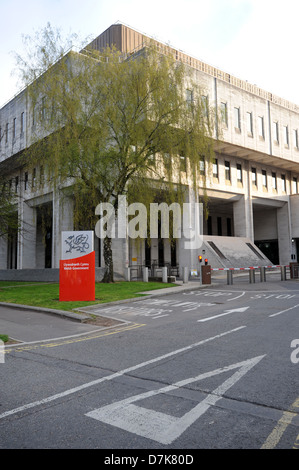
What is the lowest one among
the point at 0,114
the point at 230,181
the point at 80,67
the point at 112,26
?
the point at 230,181

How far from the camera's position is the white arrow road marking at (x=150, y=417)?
327cm

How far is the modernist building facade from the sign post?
1479 cm

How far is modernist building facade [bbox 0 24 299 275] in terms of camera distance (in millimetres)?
33406

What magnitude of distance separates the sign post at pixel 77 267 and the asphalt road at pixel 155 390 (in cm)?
561

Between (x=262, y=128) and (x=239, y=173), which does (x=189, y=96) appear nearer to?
(x=239, y=173)

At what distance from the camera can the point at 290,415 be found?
11.8ft

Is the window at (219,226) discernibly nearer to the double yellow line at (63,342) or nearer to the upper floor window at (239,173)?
the upper floor window at (239,173)

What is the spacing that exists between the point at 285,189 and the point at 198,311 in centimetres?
3659

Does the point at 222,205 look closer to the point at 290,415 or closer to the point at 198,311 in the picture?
the point at 198,311

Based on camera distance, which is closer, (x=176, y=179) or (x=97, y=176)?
(x=97, y=176)

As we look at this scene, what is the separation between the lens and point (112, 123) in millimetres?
19000

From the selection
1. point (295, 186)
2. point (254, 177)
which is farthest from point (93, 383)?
point (295, 186)

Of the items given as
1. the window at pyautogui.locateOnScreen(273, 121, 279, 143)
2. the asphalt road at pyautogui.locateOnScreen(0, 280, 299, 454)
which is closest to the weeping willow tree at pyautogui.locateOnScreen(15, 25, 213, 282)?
the asphalt road at pyautogui.locateOnScreen(0, 280, 299, 454)
